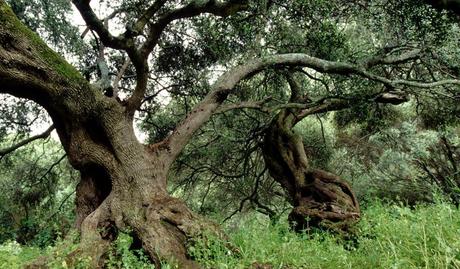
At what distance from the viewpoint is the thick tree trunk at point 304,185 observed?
7.61 meters

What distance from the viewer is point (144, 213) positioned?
5.68 metres

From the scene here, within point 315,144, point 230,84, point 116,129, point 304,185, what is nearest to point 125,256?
point 116,129

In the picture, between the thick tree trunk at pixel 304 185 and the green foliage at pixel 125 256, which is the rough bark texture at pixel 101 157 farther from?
the thick tree trunk at pixel 304 185

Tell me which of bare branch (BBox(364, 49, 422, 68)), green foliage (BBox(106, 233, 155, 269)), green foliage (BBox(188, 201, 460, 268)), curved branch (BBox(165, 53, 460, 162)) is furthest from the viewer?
bare branch (BBox(364, 49, 422, 68))

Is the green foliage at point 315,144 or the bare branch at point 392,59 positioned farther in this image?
the green foliage at point 315,144

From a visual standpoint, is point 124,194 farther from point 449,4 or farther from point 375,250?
point 449,4

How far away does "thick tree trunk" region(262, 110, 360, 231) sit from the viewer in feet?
25.0

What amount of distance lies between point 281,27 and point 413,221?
5.62m

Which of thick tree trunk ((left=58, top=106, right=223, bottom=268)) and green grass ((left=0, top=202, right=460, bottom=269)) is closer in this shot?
green grass ((left=0, top=202, right=460, bottom=269))

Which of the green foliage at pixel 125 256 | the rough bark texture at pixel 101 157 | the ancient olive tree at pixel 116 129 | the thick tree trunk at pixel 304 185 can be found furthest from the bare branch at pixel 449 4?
the green foliage at pixel 125 256

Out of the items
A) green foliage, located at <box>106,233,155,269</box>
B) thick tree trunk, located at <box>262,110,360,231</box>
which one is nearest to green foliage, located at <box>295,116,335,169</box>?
thick tree trunk, located at <box>262,110,360,231</box>

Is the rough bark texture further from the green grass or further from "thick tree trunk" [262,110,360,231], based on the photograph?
"thick tree trunk" [262,110,360,231]

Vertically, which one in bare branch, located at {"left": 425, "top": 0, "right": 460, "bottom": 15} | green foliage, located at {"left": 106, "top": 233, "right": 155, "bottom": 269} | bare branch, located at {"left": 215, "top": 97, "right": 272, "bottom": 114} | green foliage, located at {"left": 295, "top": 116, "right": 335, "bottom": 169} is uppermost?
green foliage, located at {"left": 295, "top": 116, "right": 335, "bottom": 169}

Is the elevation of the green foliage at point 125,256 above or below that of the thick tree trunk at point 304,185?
below
